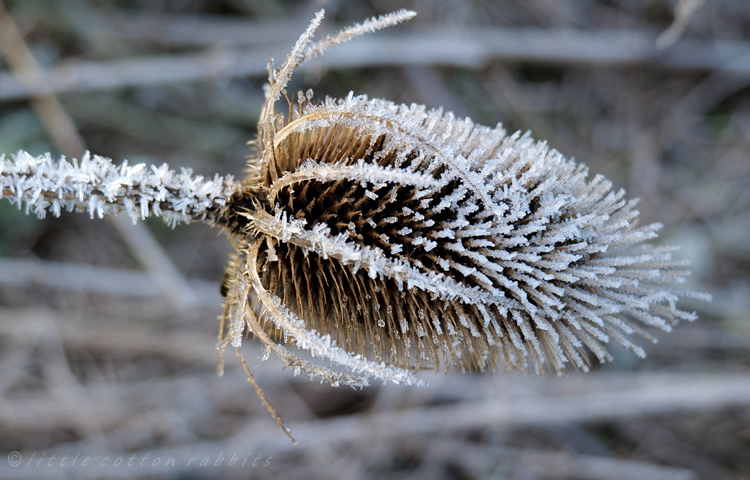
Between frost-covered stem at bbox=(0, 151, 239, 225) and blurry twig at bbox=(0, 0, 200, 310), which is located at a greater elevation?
blurry twig at bbox=(0, 0, 200, 310)

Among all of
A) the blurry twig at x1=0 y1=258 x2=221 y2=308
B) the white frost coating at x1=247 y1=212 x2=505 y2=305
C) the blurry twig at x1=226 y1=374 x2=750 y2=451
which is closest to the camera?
the white frost coating at x1=247 y1=212 x2=505 y2=305

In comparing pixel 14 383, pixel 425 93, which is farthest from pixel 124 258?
pixel 425 93

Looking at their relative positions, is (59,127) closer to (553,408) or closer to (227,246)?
(227,246)

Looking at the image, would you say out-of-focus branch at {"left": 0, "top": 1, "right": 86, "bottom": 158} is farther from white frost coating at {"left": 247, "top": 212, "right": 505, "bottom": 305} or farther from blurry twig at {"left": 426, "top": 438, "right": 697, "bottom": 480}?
blurry twig at {"left": 426, "top": 438, "right": 697, "bottom": 480}

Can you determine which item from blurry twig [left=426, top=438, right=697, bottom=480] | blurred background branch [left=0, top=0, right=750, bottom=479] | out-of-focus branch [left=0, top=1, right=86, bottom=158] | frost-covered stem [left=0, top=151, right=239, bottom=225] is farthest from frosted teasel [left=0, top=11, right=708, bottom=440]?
out-of-focus branch [left=0, top=1, right=86, bottom=158]

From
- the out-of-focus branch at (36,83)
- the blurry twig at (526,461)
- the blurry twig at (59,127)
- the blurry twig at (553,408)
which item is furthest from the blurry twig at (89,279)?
the blurry twig at (526,461)

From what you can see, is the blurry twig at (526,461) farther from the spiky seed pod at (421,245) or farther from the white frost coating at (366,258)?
the white frost coating at (366,258)

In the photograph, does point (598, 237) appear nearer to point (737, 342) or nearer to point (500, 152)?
point (500, 152)
